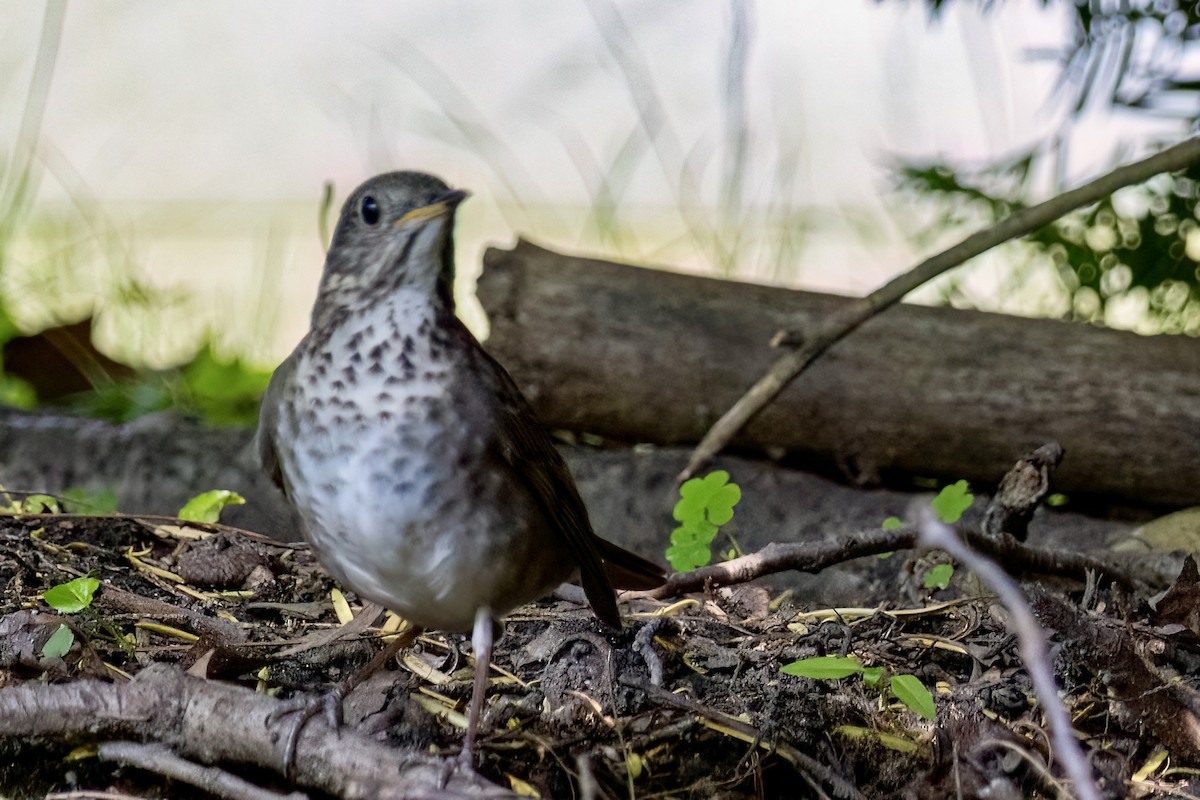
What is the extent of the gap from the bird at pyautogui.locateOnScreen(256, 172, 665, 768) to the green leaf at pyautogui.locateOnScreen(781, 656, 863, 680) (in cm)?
44

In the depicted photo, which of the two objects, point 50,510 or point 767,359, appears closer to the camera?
point 50,510

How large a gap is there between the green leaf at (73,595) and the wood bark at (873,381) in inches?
74.0

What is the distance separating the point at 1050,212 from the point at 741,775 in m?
1.94

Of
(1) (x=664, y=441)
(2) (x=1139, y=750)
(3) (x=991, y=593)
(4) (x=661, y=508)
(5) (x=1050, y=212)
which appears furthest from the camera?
(1) (x=664, y=441)

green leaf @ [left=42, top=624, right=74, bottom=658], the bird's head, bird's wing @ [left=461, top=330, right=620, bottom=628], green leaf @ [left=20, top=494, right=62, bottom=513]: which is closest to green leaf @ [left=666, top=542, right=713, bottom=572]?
bird's wing @ [left=461, top=330, right=620, bottom=628]

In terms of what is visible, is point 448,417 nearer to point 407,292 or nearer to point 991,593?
point 407,292

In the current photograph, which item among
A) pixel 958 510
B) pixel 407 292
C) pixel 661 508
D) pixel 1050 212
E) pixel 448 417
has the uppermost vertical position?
pixel 1050 212

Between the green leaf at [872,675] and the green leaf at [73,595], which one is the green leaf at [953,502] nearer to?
the green leaf at [872,675]

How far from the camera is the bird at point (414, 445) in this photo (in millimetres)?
2285

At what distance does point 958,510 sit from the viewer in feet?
9.98

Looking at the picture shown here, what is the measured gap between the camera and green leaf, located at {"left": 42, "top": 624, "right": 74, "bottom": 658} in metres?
2.31

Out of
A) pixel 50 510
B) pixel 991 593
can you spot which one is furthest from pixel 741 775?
pixel 50 510

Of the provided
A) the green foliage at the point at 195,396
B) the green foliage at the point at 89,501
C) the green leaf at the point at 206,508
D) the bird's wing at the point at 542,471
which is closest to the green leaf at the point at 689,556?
the bird's wing at the point at 542,471

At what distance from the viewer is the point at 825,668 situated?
2.29m
